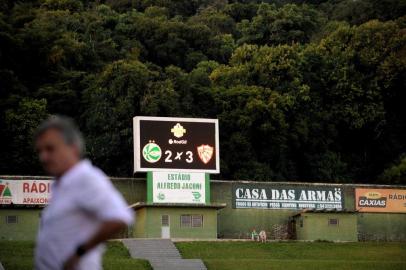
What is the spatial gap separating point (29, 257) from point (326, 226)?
769 inches

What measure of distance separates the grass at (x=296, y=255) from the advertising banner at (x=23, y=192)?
827 cm

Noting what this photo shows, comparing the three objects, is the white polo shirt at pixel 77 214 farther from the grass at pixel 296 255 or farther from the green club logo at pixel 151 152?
the green club logo at pixel 151 152

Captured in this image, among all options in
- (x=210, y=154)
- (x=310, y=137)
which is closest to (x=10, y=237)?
(x=210, y=154)

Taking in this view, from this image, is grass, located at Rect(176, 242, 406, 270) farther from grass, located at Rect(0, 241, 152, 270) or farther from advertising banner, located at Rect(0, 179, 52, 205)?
advertising banner, located at Rect(0, 179, 52, 205)

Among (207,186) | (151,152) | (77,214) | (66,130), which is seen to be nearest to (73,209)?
(77,214)

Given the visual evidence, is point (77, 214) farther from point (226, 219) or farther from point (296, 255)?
point (226, 219)

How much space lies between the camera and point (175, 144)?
163 ft

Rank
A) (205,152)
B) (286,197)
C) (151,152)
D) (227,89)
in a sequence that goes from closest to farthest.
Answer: (151,152), (205,152), (286,197), (227,89)

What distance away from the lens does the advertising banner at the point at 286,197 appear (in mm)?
53375

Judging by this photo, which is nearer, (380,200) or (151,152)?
(151,152)

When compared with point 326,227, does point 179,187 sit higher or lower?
higher

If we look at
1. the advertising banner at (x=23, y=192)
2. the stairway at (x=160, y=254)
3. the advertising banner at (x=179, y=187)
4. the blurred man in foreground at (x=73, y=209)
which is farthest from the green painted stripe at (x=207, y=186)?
the blurred man in foreground at (x=73, y=209)

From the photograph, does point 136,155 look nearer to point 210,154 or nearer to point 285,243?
point 210,154

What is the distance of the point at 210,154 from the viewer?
166ft
